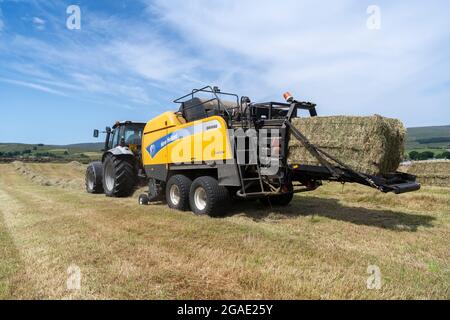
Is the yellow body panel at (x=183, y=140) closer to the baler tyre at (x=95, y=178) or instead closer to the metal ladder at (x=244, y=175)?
the metal ladder at (x=244, y=175)

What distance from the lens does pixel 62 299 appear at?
3127mm

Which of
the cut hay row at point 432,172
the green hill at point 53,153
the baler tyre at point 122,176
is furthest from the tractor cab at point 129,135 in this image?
the green hill at point 53,153

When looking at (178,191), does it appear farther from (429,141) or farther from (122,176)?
(429,141)

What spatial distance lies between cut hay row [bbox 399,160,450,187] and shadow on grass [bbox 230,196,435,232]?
7040 millimetres

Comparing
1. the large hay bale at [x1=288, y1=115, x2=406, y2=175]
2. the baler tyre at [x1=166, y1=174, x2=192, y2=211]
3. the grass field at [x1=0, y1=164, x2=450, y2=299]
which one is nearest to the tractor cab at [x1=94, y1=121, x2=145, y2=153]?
the baler tyre at [x1=166, y1=174, x2=192, y2=211]

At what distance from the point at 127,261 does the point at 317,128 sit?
376cm

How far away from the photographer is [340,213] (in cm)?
729

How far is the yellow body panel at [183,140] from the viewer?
270 inches

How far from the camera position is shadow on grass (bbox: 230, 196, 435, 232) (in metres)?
6.34

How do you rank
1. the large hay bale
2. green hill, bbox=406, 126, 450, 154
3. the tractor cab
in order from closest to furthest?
the large hay bale → the tractor cab → green hill, bbox=406, 126, 450, 154

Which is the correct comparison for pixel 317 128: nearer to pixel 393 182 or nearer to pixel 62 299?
pixel 393 182

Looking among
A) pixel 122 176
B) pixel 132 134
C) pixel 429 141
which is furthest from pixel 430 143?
pixel 122 176
